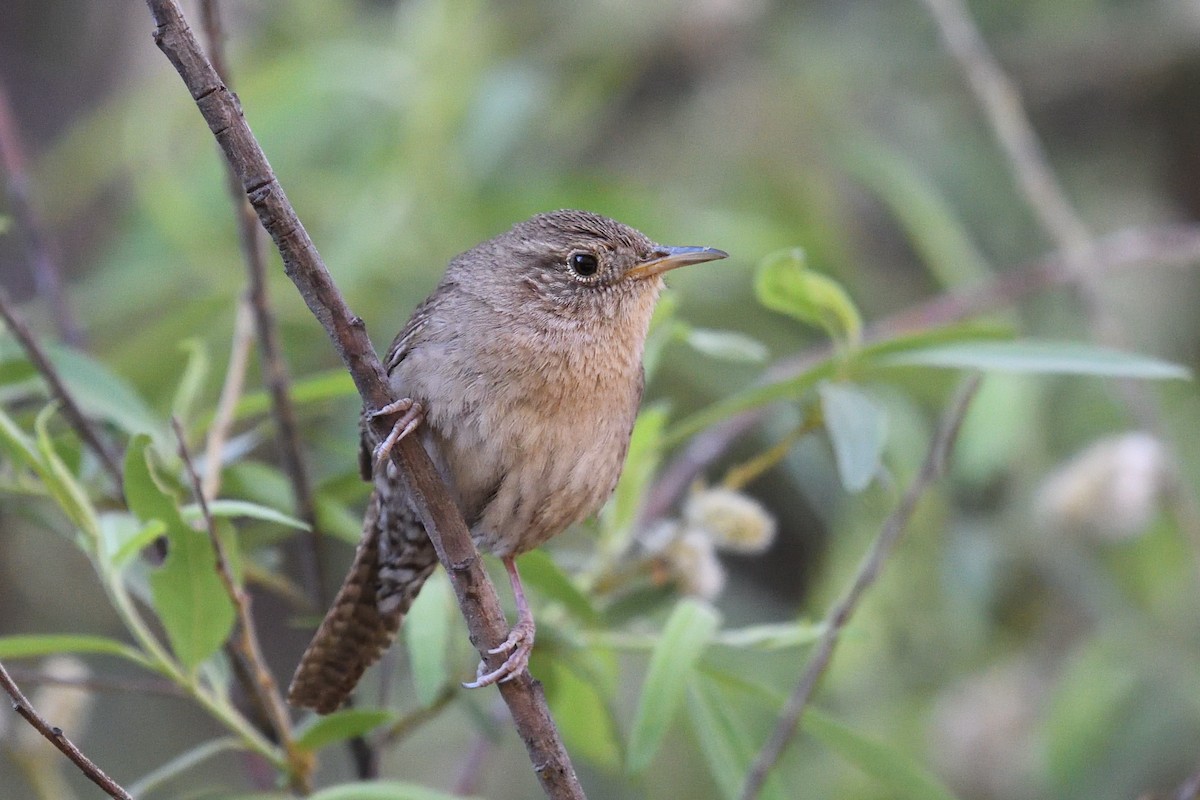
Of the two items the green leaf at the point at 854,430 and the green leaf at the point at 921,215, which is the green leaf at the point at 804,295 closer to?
the green leaf at the point at 854,430

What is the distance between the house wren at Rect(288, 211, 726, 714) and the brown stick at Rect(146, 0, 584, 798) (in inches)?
13.7

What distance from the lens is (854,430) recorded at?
265 cm

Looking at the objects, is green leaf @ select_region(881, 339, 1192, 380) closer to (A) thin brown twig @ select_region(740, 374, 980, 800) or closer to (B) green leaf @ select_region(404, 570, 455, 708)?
(A) thin brown twig @ select_region(740, 374, 980, 800)

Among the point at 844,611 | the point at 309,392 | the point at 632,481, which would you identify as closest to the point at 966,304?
the point at 632,481

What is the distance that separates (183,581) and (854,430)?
48.4 inches

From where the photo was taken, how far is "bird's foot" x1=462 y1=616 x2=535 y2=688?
6.99 ft

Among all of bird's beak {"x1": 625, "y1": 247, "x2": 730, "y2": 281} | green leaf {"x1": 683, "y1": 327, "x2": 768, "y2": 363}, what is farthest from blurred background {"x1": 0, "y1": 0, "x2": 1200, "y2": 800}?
bird's beak {"x1": 625, "y1": 247, "x2": 730, "y2": 281}

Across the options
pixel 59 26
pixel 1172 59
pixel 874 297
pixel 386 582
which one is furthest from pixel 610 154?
pixel 386 582

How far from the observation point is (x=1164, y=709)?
3945mm

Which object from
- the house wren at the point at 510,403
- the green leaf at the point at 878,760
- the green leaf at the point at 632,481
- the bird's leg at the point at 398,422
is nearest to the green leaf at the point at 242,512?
the bird's leg at the point at 398,422

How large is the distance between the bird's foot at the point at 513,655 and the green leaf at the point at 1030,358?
0.92 m

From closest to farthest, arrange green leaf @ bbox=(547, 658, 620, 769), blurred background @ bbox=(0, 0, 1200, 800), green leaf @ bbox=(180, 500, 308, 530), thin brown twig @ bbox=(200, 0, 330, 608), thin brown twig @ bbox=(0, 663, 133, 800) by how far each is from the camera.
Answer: thin brown twig @ bbox=(0, 663, 133, 800) → green leaf @ bbox=(180, 500, 308, 530) → thin brown twig @ bbox=(200, 0, 330, 608) → green leaf @ bbox=(547, 658, 620, 769) → blurred background @ bbox=(0, 0, 1200, 800)

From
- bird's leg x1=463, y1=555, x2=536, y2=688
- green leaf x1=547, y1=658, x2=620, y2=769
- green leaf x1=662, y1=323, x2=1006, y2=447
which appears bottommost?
green leaf x1=547, y1=658, x2=620, y2=769

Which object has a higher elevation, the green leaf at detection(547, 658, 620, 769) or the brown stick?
the brown stick
